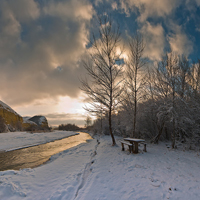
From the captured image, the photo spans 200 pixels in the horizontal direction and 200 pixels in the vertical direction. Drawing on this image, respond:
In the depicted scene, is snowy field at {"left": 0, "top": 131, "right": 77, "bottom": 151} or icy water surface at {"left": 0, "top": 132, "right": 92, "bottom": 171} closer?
icy water surface at {"left": 0, "top": 132, "right": 92, "bottom": 171}

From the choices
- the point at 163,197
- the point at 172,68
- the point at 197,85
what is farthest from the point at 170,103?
the point at 163,197

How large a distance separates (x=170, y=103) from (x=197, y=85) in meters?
4.42

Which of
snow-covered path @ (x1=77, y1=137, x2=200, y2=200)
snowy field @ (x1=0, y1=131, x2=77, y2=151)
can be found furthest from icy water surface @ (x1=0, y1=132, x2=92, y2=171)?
snow-covered path @ (x1=77, y1=137, x2=200, y2=200)

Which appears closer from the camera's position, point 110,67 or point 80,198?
point 80,198

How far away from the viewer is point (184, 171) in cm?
463

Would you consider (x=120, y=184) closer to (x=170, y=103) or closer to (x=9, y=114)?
(x=170, y=103)

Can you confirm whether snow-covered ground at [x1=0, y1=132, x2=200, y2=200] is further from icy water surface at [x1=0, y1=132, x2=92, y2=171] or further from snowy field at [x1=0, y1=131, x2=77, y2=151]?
snowy field at [x1=0, y1=131, x2=77, y2=151]

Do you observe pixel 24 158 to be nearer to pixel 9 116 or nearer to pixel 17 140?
pixel 17 140

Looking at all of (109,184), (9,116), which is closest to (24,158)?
(109,184)

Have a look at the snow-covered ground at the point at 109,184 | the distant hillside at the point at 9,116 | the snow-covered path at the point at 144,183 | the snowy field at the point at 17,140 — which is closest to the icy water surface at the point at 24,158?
the snow-covered ground at the point at 109,184

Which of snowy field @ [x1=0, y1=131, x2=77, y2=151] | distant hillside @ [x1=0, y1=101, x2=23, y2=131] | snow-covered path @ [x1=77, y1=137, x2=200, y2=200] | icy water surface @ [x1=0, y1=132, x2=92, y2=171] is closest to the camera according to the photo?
snow-covered path @ [x1=77, y1=137, x2=200, y2=200]

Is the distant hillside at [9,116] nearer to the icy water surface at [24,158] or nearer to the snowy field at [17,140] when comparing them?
the snowy field at [17,140]

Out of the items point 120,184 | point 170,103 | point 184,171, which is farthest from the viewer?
point 170,103

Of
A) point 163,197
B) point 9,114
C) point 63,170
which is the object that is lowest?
point 63,170
